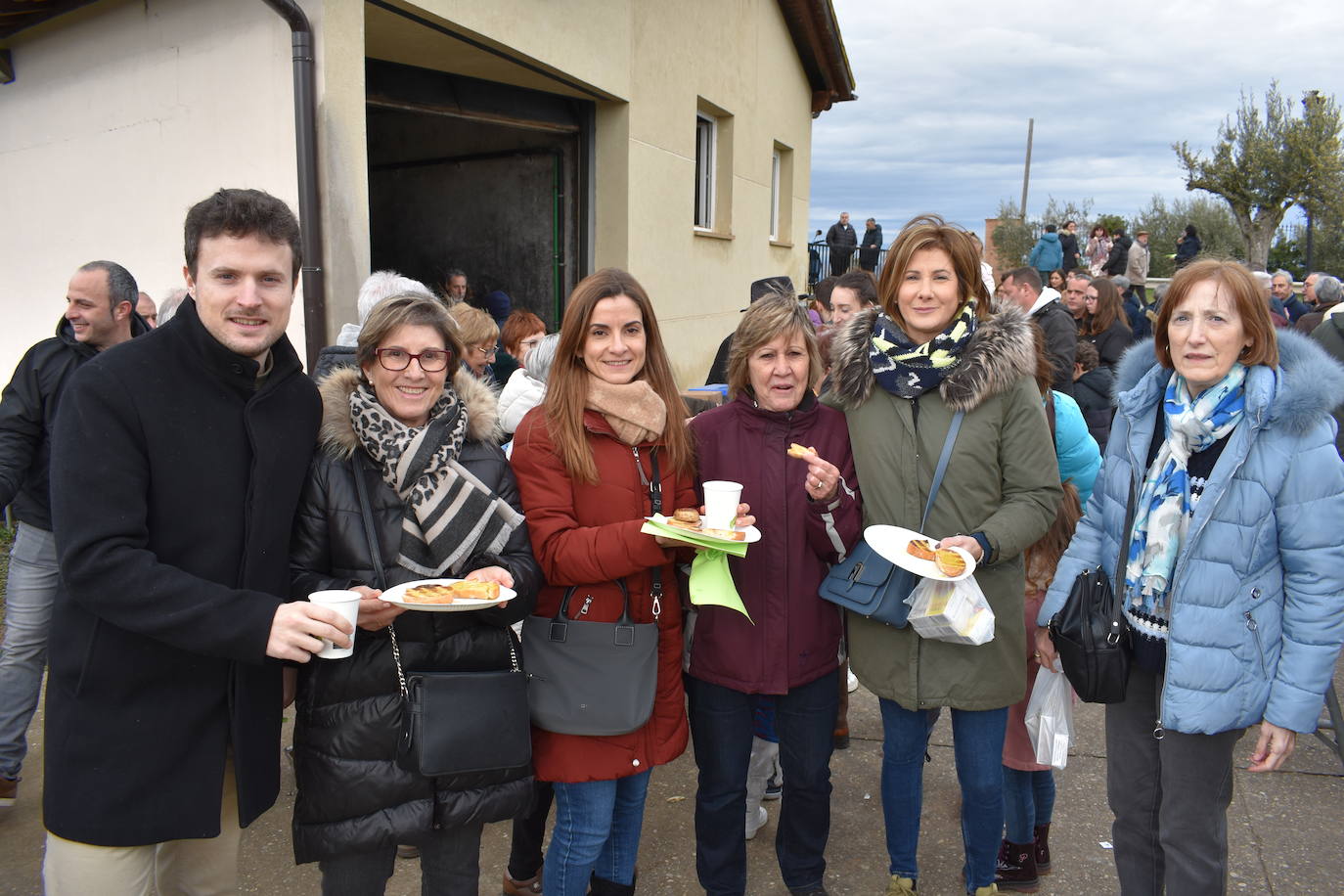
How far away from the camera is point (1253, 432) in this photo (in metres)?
2.39

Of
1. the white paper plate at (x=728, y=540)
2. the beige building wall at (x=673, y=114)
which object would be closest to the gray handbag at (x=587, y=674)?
the white paper plate at (x=728, y=540)

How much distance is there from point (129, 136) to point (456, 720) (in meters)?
6.04

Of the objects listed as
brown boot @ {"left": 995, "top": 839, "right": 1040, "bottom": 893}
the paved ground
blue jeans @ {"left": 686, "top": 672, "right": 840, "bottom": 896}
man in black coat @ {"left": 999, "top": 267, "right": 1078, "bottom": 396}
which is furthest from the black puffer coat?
man in black coat @ {"left": 999, "top": 267, "right": 1078, "bottom": 396}

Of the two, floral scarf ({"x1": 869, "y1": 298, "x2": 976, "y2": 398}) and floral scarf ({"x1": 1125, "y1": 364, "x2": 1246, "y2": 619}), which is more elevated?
floral scarf ({"x1": 869, "y1": 298, "x2": 976, "y2": 398})

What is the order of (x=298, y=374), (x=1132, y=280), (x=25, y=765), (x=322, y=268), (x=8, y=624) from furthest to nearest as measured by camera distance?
(x=1132, y=280) < (x=322, y=268) < (x=25, y=765) < (x=8, y=624) < (x=298, y=374)

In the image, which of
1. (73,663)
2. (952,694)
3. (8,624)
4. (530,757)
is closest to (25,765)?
(8,624)

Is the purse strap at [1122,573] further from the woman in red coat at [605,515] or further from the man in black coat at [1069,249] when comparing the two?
the man in black coat at [1069,249]

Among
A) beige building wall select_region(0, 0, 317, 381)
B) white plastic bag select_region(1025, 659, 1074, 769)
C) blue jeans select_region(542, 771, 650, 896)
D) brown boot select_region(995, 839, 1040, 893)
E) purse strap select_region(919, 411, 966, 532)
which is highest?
beige building wall select_region(0, 0, 317, 381)

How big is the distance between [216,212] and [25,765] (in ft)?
11.1

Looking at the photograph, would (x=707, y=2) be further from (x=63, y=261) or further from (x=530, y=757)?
(x=530, y=757)

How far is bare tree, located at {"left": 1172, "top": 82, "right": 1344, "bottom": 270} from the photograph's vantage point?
28.0 metres

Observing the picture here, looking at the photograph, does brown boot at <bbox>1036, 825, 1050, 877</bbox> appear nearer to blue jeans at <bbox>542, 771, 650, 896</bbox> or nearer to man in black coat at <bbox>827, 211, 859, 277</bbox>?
blue jeans at <bbox>542, 771, 650, 896</bbox>

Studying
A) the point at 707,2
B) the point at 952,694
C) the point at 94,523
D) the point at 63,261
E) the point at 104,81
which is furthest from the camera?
the point at 707,2

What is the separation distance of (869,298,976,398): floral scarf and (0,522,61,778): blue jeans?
336 centimetres
